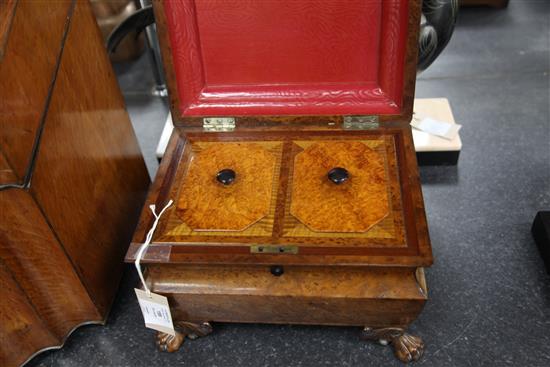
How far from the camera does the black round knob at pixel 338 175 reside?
119 cm

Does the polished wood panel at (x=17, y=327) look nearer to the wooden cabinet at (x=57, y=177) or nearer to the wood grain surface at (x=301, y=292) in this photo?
the wooden cabinet at (x=57, y=177)

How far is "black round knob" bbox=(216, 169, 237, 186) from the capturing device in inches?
48.1

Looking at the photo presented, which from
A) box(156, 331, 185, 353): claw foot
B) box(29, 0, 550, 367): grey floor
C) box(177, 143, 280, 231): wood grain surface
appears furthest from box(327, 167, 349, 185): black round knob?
box(156, 331, 185, 353): claw foot

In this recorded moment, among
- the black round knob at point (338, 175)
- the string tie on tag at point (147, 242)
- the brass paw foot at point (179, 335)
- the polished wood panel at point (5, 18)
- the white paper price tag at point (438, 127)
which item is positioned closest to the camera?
the polished wood panel at point (5, 18)

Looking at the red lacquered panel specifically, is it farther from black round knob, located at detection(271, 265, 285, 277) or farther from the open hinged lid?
black round knob, located at detection(271, 265, 285, 277)

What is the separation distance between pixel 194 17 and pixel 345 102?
44 cm

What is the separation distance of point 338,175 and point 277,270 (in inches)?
10.5

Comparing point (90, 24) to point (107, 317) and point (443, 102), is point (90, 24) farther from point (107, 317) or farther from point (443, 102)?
point (443, 102)

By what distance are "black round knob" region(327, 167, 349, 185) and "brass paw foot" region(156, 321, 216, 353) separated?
48cm

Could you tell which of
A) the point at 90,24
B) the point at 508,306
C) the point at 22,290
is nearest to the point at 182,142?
the point at 90,24

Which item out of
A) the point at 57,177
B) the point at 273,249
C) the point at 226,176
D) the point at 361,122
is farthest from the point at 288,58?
the point at 57,177

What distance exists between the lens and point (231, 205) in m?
1.17

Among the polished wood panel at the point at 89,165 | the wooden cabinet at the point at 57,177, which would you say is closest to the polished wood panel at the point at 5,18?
the wooden cabinet at the point at 57,177

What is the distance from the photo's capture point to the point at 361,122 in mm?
1333
